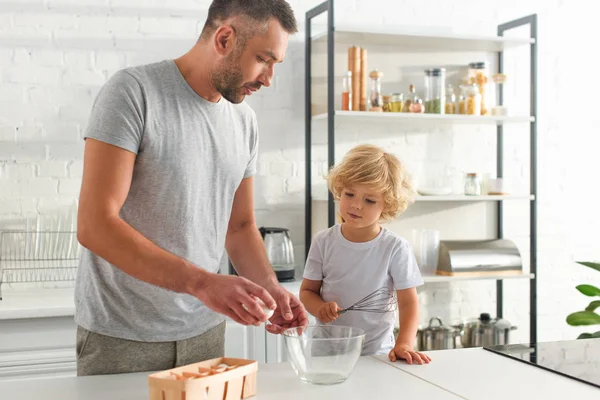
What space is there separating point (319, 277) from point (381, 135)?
143 centimetres

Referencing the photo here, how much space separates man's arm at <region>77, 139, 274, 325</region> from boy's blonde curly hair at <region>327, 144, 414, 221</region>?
737 mm

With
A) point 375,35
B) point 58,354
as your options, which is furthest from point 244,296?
point 375,35

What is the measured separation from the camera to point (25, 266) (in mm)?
3080

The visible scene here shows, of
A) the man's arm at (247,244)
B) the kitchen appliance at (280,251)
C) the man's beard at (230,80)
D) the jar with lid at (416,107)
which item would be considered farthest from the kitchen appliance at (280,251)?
the man's beard at (230,80)

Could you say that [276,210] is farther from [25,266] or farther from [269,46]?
[269,46]

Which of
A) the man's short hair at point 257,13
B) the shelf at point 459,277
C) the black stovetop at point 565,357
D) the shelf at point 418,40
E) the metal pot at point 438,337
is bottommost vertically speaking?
the metal pot at point 438,337

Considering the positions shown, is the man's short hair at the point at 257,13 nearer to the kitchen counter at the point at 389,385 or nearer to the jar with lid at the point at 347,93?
the kitchen counter at the point at 389,385

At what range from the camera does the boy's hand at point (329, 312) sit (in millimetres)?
2094

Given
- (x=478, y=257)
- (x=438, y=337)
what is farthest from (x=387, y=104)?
(x=438, y=337)

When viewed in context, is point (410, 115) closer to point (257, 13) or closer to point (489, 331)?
point (489, 331)

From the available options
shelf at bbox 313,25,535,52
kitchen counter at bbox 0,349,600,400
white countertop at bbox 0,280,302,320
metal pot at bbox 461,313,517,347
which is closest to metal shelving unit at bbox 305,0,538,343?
shelf at bbox 313,25,535,52

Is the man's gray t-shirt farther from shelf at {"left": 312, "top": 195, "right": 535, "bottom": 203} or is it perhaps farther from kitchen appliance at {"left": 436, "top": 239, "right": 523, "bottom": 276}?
kitchen appliance at {"left": 436, "top": 239, "right": 523, "bottom": 276}

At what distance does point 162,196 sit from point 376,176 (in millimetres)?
689

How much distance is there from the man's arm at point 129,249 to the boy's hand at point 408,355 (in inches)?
18.2
